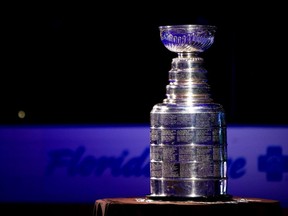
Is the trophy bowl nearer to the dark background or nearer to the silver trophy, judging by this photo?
the silver trophy

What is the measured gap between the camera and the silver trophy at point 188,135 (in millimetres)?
3225

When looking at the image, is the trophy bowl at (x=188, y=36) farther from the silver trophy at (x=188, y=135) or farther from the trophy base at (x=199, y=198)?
the trophy base at (x=199, y=198)

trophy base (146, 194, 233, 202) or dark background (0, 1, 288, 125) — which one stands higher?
dark background (0, 1, 288, 125)

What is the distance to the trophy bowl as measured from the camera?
10.8ft

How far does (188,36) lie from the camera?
3307 mm

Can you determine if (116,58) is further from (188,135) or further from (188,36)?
(188,135)

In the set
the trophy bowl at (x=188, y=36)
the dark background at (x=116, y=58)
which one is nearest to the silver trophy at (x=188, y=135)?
the trophy bowl at (x=188, y=36)

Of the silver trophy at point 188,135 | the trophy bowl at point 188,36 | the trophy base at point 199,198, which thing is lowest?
the trophy base at point 199,198

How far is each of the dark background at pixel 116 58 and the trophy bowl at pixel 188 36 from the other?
3470 millimetres

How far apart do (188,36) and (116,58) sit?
383 centimetres

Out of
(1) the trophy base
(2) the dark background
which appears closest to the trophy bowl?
(1) the trophy base

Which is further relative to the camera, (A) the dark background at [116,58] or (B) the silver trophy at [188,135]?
(A) the dark background at [116,58]

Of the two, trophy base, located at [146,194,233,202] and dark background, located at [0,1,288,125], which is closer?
trophy base, located at [146,194,233,202]

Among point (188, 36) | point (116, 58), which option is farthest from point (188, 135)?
point (116, 58)
